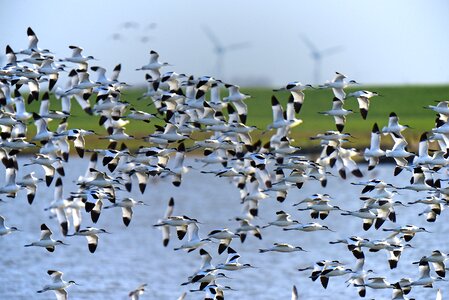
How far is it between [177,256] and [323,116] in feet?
128

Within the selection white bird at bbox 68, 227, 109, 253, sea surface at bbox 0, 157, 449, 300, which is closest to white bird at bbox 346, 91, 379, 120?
sea surface at bbox 0, 157, 449, 300

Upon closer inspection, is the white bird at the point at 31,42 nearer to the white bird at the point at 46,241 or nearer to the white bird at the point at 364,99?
the white bird at the point at 46,241

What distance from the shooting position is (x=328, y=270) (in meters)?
22.1

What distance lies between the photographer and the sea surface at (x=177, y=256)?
27062mm

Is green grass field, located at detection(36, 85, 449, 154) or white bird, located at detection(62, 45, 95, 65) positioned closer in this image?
white bird, located at detection(62, 45, 95, 65)

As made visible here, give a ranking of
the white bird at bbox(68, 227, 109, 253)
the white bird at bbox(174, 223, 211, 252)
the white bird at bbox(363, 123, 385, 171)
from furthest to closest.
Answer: the white bird at bbox(363, 123, 385, 171) → the white bird at bbox(68, 227, 109, 253) → the white bird at bbox(174, 223, 211, 252)

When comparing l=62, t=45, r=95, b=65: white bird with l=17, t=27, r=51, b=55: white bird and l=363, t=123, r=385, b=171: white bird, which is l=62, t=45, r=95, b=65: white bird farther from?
l=363, t=123, r=385, b=171: white bird

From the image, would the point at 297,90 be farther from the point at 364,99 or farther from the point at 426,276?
the point at 426,276

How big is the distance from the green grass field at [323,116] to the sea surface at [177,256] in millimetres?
7034

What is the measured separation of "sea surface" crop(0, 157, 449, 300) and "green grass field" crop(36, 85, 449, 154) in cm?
703

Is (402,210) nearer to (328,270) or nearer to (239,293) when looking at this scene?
(239,293)

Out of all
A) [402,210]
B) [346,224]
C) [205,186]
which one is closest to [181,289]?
[346,224]

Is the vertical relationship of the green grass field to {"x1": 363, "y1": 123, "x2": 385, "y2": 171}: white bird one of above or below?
above

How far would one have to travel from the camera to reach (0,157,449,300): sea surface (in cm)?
2706
